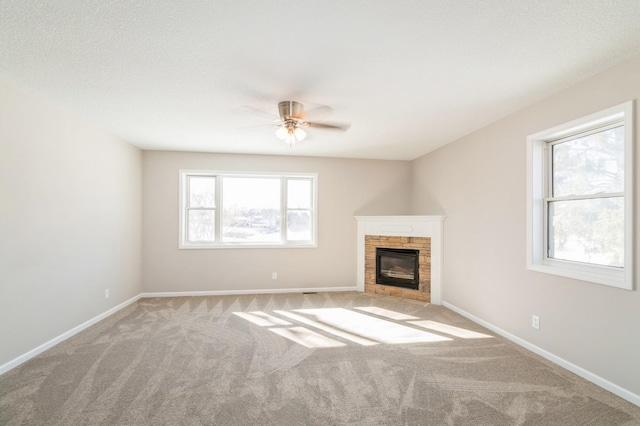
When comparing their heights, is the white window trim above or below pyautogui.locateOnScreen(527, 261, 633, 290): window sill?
above

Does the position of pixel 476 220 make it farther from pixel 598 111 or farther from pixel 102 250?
pixel 102 250

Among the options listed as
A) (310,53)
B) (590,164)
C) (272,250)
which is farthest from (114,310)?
(590,164)

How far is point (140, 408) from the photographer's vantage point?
220cm

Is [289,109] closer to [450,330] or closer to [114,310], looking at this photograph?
[450,330]

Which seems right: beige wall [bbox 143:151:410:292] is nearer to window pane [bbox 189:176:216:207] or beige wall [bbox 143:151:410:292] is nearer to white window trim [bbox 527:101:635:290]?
window pane [bbox 189:176:216:207]

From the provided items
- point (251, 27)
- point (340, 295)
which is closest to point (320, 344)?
point (340, 295)

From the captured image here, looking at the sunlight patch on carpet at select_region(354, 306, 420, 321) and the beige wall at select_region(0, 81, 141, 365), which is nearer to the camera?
the beige wall at select_region(0, 81, 141, 365)

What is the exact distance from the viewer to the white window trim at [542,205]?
2311 millimetres

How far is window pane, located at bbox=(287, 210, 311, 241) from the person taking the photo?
582 cm

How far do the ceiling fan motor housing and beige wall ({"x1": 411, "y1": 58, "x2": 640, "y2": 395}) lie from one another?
2427 mm

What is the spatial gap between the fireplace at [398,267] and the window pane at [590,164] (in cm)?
252

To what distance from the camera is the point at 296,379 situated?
8.51ft

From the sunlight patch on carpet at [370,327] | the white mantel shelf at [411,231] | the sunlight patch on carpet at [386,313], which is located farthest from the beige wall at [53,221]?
the white mantel shelf at [411,231]

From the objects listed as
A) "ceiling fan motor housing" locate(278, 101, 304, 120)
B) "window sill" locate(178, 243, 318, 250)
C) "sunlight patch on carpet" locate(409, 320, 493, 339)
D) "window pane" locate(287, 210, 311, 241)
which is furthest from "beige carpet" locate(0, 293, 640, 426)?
"ceiling fan motor housing" locate(278, 101, 304, 120)
